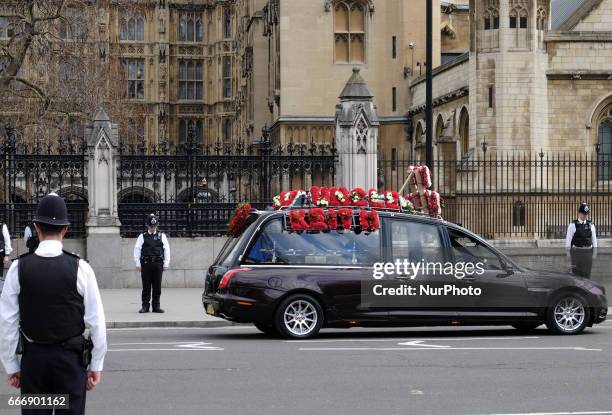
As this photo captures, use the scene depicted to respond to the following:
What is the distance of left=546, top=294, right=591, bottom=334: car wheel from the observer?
56.7 feet

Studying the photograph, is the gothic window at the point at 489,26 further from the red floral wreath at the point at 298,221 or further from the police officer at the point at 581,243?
the red floral wreath at the point at 298,221

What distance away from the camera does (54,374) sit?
25.4 feet

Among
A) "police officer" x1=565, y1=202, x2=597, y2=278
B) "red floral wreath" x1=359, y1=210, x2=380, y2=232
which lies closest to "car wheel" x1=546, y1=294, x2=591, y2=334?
"red floral wreath" x1=359, y1=210, x2=380, y2=232

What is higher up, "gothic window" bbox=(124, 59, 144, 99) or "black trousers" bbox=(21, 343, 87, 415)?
"gothic window" bbox=(124, 59, 144, 99)

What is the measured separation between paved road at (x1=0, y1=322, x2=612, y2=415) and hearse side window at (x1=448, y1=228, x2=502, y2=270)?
965 mm

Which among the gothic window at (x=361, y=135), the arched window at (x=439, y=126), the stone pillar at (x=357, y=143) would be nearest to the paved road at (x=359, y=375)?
the stone pillar at (x=357, y=143)

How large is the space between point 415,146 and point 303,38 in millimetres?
6123

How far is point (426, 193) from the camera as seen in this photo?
2162cm

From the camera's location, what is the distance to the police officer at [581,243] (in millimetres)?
23828

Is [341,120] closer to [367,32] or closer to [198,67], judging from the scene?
[367,32]

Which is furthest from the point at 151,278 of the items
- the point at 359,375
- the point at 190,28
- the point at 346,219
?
the point at 190,28

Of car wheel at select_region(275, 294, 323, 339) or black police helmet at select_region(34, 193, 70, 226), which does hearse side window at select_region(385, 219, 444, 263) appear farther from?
black police helmet at select_region(34, 193, 70, 226)

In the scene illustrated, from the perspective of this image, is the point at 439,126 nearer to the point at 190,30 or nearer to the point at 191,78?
the point at 191,78

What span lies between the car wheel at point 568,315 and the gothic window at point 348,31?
3596cm
